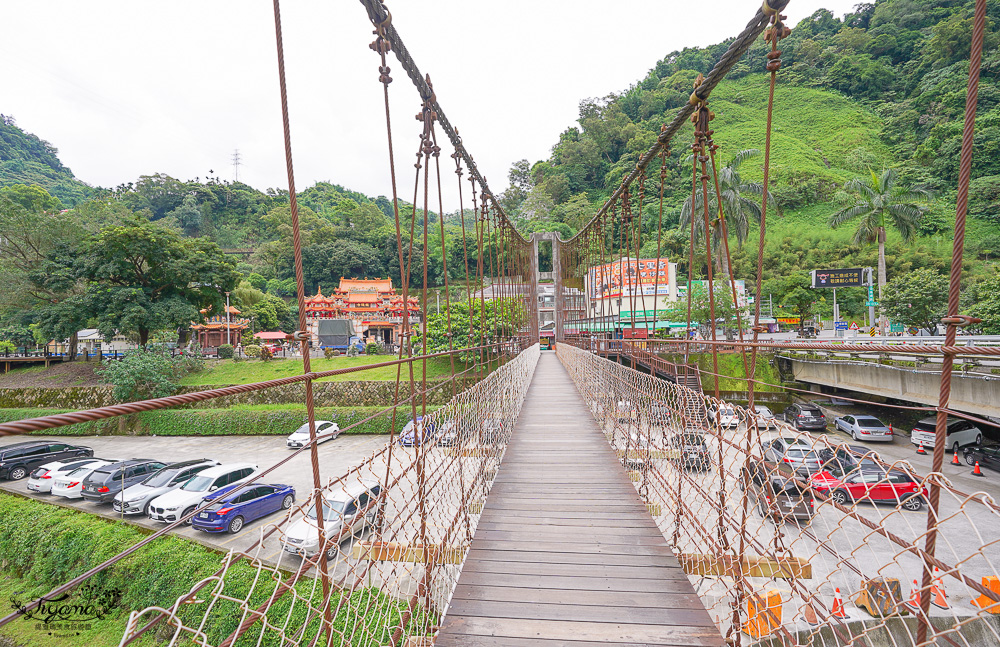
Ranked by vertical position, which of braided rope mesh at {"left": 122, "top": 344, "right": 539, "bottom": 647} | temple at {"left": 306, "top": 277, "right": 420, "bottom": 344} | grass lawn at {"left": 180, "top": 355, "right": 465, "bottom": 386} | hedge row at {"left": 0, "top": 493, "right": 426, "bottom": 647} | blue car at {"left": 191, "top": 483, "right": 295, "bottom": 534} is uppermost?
temple at {"left": 306, "top": 277, "right": 420, "bottom": 344}

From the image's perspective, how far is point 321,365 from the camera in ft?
53.9

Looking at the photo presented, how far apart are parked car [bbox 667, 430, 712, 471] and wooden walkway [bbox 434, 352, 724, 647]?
40 cm

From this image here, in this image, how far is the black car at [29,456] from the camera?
890 centimetres

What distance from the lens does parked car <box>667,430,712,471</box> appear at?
5.71ft

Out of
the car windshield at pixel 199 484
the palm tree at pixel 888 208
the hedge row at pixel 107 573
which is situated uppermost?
the palm tree at pixel 888 208

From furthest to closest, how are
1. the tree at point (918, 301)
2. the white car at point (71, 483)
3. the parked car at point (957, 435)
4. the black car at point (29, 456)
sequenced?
the tree at point (918, 301)
the black car at point (29, 456)
the white car at point (71, 483)
the parked car at point (957, 435)

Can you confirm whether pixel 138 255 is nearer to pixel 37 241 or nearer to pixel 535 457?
pixel 37 241

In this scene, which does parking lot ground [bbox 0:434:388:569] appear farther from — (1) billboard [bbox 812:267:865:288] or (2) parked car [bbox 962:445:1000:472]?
(1) billboard [bbox 812:267:865:288]

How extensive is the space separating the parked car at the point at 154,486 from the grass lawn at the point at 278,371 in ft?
20.1

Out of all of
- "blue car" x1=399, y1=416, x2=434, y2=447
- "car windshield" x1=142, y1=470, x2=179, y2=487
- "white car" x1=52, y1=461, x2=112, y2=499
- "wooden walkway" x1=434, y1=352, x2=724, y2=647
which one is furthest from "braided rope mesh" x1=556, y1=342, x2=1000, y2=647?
"white car" x1=52, y1=461, x2=112, y2=499

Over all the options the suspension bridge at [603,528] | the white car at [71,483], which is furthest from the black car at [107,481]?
the suspension bridge at [603,528]

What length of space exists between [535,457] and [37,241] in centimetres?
2156

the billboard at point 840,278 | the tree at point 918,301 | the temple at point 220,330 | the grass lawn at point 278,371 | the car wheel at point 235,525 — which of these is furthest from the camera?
the temple at point 220,330

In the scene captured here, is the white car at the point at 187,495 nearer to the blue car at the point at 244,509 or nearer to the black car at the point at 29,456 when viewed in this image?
the blue car at the point at 244,509
